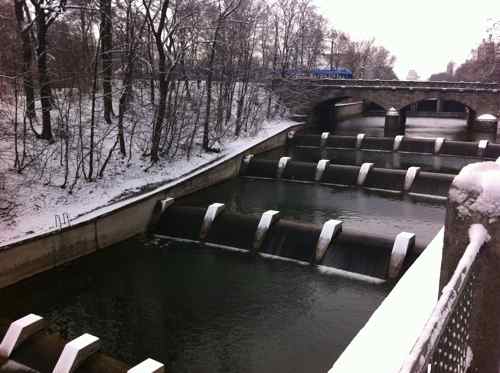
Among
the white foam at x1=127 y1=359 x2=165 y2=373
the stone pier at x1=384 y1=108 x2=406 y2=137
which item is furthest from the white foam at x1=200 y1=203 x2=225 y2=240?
the stone pier at x1=384 y1=108 x2=406 y2=137

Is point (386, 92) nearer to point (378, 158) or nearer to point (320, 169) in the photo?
point (378, 158)

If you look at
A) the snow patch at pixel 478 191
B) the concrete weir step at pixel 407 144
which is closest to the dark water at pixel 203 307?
the snow patch at pixel 478 191

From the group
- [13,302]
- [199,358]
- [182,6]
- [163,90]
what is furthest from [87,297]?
[182,6]

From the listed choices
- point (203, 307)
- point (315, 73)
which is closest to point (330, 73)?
point (315, 73)

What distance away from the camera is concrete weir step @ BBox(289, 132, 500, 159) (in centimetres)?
2745

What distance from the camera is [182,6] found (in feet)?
71.2

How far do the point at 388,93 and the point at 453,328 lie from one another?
1558 inches

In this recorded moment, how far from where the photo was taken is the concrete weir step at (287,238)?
41.8 ft

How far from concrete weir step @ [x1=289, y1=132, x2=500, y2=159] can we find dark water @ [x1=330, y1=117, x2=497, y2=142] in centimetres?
870

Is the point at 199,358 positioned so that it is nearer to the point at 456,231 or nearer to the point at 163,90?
the point at 456,231

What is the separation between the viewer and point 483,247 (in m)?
3.43

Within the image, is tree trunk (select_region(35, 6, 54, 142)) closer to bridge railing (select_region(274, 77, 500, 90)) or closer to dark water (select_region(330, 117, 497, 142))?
bridge railing (select_region(274, 77, 500, 90))

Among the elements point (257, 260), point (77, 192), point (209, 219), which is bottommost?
point (257, 260)

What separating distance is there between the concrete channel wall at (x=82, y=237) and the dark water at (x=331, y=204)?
247 cm
